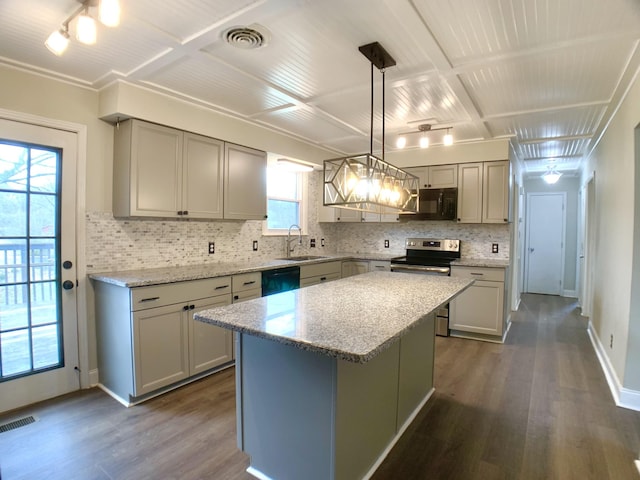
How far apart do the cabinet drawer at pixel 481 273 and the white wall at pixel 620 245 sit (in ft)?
3.05

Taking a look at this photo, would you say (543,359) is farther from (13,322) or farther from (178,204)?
(13,322)

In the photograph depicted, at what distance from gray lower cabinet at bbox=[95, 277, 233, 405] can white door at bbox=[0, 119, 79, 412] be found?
9.9 inches

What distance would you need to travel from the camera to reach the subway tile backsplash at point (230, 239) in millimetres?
2883

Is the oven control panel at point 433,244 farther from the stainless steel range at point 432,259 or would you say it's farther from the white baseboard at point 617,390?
the white baseboard at point 617,390

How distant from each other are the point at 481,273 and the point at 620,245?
1.44m

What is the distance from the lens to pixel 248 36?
203 cm

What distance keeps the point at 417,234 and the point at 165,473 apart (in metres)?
4.08

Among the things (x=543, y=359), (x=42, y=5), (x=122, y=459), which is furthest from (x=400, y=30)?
(x=543, y=359)

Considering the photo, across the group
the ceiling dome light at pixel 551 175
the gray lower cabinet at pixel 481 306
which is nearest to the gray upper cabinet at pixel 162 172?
the gray lower cabinet at pixel 481 306

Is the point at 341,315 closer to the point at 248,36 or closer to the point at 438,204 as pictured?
the point at 248,36

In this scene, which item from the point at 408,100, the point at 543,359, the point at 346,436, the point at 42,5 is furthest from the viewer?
the point at 543,359

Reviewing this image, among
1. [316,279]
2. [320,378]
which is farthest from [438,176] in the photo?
[320,378]

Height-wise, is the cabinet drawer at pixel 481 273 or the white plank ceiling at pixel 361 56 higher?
the white plank ceiling at pixel 361 56

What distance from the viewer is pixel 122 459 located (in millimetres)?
1971
